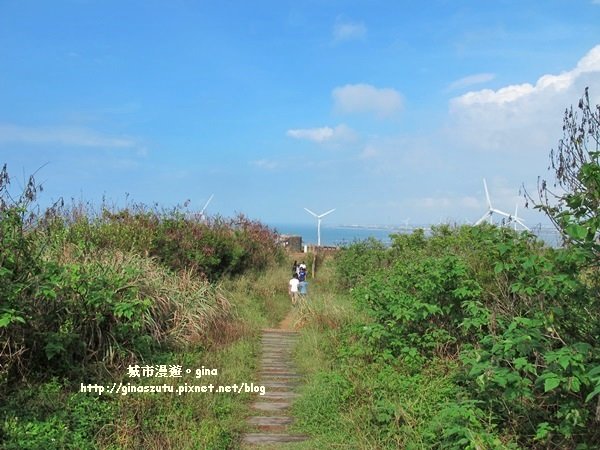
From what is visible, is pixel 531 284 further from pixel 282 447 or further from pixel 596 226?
pixel 282 447

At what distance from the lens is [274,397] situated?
623cm

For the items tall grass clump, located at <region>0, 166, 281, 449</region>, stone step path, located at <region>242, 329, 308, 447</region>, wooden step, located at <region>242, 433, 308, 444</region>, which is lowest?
wooden step, located at <region>242, 433, 308, 444</region>

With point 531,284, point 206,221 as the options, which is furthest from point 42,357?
point 206,221

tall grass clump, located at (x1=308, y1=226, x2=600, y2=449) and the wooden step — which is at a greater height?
tall grass clump, located at (x1=308, y1=226, x2=600, y2=449)

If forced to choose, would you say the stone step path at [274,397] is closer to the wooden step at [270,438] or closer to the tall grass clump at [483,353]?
the wooden step at [270,438]

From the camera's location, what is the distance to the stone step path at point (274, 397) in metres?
4.97

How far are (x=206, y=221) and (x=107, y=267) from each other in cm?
1087

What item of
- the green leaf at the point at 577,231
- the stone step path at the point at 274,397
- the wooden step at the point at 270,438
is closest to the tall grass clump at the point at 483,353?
the green leaf at the point at 577,231

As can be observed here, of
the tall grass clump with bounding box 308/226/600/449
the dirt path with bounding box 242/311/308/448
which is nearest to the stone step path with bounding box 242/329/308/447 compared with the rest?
the dirt path with bounding box 242/311/308/448

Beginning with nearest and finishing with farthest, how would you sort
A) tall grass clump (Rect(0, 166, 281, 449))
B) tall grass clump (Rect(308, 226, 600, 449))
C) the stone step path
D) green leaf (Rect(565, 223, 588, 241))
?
green leaf (Rect(565, 223, 588, 241)) → tall grass clump (Rect(308, 226, 600, 449)) → tall grass clump (Rect(0, 166, 281, 449)) → the stone step path

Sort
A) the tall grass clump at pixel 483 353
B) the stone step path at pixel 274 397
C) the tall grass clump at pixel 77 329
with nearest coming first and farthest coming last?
the tall grass clump at pixel 483 353 < the tall grass clump at pixel 77 329 < the stone step path at pixel 274 397

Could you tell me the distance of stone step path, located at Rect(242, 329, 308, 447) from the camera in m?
4.97

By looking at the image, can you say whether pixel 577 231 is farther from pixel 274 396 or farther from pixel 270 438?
pixel 274 396

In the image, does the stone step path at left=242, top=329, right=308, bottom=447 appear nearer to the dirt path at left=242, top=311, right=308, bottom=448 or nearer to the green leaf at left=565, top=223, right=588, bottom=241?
the dirt path at left=242, top=311, right=308, bottom=448
